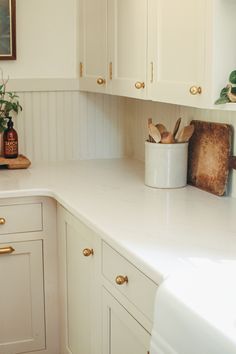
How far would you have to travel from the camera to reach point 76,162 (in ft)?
10.6

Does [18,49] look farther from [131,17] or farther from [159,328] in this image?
[159,328]

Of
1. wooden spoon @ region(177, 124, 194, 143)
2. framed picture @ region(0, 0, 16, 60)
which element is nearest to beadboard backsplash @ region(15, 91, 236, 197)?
framed picture @ region(0, 0, 16, 60)

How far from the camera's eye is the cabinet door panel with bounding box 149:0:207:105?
1.90m

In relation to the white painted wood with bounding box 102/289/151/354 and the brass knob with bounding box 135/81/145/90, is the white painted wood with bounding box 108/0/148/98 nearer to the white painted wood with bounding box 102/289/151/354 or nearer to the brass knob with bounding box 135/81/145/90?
the brass knob with bounding box 135/81/145/90

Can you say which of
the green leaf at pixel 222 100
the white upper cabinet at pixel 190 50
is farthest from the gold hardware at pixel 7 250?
the green leaf at pixel 222 100

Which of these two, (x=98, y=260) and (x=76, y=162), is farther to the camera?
(x=76, y=162)

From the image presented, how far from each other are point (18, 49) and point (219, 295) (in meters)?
2.12

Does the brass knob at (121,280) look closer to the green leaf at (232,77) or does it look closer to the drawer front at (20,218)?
the green leaf at (232,77)

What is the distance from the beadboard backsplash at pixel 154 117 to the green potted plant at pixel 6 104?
62cm

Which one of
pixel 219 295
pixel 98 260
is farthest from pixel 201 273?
Result: pixel 98 260

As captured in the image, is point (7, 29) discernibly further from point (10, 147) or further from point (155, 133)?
point (155, 133)

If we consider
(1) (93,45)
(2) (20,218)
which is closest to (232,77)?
(2) (20,218)

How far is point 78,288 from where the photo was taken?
233 centimetres

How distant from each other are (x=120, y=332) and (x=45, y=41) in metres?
1.78
